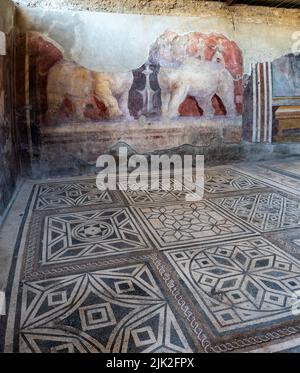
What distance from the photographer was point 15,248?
2.14 meters

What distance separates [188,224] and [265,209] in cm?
77

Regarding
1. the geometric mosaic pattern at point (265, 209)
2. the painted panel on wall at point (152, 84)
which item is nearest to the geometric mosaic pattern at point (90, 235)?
the geometric mosaic pattern at point (265, 209)

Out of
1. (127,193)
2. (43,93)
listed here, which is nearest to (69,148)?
(43,93)

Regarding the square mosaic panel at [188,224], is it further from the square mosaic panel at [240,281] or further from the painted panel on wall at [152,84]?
the painted panel on wall at [152,84]

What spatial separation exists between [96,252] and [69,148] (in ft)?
6.92

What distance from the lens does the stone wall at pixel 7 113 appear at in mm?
2855

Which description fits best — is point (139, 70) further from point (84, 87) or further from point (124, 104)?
point (84, 87)

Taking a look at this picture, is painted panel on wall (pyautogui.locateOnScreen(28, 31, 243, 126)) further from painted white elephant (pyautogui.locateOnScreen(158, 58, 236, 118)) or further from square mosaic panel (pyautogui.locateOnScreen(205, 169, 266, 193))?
square mosaic panel (pyautogui.locateOnScreen(205, 169, 266, 193))

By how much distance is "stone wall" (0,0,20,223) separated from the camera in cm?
286

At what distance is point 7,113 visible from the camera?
10.4 feet

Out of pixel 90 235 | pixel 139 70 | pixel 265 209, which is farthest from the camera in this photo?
pixel 139 70

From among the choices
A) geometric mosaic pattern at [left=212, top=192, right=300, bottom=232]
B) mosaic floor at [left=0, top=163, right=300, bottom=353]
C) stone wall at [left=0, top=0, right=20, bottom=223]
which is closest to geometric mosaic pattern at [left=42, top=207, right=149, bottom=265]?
mosaic floor at [left=0, top=163, right=300, bottom=353]

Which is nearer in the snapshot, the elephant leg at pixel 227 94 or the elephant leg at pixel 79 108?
the elephant leg at pixel 79 108

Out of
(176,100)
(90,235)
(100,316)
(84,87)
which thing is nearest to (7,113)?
(84,87)
